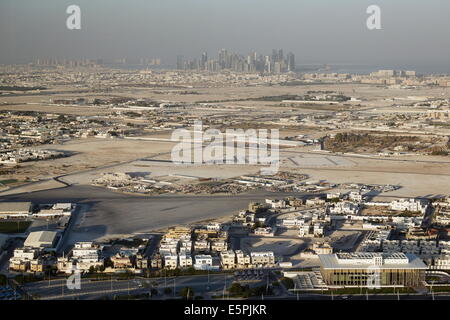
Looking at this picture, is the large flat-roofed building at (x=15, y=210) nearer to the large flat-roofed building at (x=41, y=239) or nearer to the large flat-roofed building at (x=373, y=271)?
the large flat-roofed building at (x=41, y=239)

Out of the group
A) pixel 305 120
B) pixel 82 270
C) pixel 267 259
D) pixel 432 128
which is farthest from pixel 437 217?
pixel 305 120

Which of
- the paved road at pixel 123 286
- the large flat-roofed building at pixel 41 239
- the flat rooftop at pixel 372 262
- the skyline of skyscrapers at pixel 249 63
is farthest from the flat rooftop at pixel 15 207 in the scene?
the skyline of skyscrapers at pixel 249 63

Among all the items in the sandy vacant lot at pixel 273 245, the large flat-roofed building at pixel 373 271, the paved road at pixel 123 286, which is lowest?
the sandy vacant lot at pixel 273 245

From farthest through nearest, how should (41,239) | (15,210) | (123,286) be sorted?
(15,210), (41,239), (123,286)

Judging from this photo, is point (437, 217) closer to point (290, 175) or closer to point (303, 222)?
point (303, 222)

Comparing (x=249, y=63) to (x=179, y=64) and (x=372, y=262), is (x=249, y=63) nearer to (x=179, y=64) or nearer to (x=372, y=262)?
(x=179, y=64)

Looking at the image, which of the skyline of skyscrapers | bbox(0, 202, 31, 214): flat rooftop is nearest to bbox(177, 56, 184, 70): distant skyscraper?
the skyline of skyscrapers

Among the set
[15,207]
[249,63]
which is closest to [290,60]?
[249,63]
